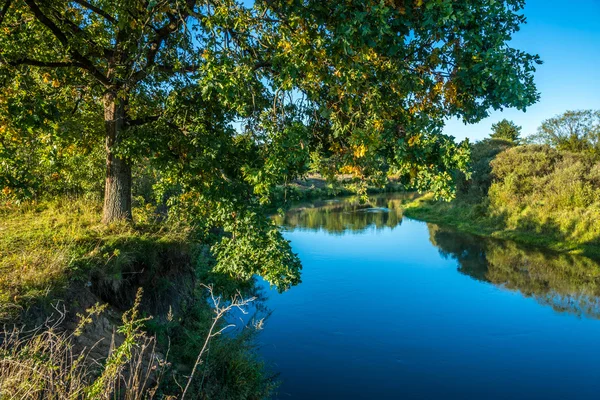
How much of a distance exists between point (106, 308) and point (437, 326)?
9.38 m

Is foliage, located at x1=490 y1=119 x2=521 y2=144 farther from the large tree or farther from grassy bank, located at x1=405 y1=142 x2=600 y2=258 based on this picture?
the large tree

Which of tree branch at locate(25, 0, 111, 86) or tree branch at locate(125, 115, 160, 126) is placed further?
tree branch at locate(125, 115, 160, 126)

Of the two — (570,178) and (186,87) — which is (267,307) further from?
(570,178)

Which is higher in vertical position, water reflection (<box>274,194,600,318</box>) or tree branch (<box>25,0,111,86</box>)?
tree branch (<box>25,0,111,86</box>)

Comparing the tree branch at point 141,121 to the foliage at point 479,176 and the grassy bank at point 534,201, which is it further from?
the foliage at point 479,176

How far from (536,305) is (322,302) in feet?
24.0

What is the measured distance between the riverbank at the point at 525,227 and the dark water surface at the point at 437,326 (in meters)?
1.47

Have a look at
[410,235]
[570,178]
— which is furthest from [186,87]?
[570,178]

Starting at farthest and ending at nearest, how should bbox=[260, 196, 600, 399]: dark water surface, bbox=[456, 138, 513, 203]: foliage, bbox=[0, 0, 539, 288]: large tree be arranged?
1. bbox=[456, 138, 513, 203]: foliage
2. bbox=[260, 196, 600, 399]: dark water surface
3. bbox=[0, 0, 539, 288]: large tree

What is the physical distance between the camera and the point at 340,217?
1270 inches

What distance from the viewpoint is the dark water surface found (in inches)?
349

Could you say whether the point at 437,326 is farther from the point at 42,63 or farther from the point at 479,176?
the point at 479,176

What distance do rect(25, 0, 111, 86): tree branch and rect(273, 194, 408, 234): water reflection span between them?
53.9 feet

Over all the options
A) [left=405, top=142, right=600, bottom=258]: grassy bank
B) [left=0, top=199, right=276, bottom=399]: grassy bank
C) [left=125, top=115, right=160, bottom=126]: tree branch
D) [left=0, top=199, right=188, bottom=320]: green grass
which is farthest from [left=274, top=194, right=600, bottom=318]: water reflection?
[left=0, top=199, right=188, bottom=320]: green grass
